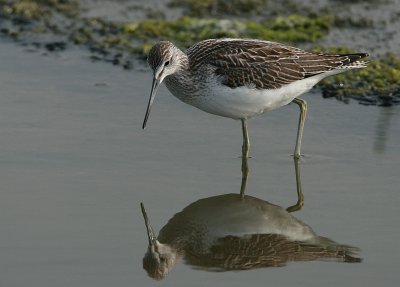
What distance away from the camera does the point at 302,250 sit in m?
7.75

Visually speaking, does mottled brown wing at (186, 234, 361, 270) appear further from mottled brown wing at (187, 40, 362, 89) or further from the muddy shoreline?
the muddy shoreline

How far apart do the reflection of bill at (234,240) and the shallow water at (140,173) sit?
0.33 feet

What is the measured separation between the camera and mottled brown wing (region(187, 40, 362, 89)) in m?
9.73

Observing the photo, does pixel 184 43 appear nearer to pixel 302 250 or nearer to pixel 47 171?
pixel 47 171

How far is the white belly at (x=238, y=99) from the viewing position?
9.56 metres

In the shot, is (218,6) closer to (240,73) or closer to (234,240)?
(240,73)

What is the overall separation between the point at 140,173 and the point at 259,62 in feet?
5.80

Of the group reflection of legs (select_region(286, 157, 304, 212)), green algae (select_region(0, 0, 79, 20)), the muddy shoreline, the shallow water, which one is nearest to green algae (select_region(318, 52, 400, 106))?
the muddy shoreline

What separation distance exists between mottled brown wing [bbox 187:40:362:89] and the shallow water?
0.75 m

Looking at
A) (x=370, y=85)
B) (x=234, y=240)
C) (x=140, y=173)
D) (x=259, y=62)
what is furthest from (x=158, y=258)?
(x=370, y=85)

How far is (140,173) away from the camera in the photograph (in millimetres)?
9203

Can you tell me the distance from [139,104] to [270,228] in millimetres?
3392

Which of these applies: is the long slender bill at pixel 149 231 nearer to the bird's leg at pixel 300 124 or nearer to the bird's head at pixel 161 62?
the bird's head at pixel 161 62

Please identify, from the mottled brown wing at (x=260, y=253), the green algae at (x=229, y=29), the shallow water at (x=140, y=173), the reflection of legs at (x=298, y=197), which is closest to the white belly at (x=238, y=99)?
the shallow water at (x=140, y=173)
